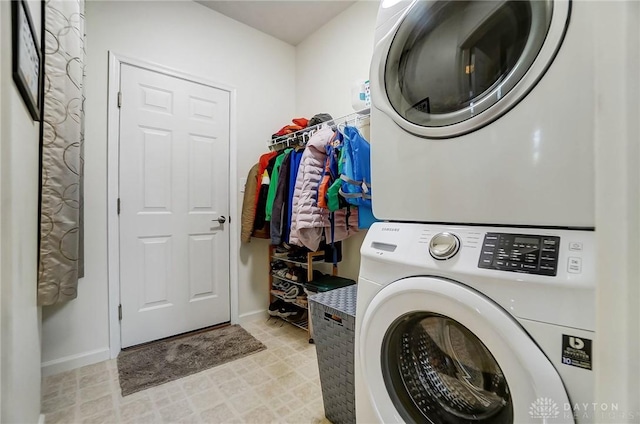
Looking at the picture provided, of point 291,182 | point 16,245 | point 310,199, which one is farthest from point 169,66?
point 16,245

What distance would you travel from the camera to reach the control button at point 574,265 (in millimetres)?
504

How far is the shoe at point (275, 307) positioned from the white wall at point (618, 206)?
2204 mm

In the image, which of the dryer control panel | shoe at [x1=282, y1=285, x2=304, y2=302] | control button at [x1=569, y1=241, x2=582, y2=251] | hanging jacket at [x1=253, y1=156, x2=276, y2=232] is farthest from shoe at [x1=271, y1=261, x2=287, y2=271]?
control button at [x1=569, y1=241, x2=582, y2=251]

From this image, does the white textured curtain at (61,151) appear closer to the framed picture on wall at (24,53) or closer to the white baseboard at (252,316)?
the framed picture on wall at (24,53)

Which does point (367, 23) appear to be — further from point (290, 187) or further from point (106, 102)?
point (106, 102)

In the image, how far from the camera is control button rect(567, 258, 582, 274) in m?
0.50

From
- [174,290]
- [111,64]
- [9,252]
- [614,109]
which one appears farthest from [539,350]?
[111,64]

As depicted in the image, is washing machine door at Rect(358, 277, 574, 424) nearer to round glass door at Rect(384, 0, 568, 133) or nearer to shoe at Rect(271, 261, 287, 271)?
round glass door at Rect(384, 0, 568, 133)

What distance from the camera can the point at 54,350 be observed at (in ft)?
5.35

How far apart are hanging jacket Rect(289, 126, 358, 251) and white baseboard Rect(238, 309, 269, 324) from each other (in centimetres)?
94

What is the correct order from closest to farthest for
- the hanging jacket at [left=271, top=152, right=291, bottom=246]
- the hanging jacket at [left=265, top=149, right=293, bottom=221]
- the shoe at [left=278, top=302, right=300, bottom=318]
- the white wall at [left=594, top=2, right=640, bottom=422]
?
the white wall at [left=594, top=2, right=640, bottom=422], the hanging jacket at [left=271, top=152, right=291, bottom=246], the hanging jacket at [left=265, top=149, right=293, bottom=221], the shoe at [left=278, top=302, right=300, bottom=318]

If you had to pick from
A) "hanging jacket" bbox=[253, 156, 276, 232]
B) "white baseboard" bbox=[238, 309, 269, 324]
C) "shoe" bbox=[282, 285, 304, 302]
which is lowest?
"white baseboard" bbox=[238, 309, 269, 324]

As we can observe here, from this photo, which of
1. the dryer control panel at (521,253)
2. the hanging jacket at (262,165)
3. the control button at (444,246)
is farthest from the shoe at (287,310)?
the dryer control panel at (521,253)

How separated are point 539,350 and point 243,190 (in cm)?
215
